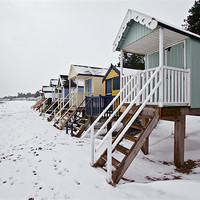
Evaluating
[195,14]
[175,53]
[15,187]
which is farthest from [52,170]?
[195,14]

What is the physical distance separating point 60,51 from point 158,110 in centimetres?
9909

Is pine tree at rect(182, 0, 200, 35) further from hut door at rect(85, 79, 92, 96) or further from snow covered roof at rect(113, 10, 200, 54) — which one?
hut door at rect(85, 79, 92, 96)

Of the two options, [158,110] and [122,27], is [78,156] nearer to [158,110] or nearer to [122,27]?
[158,110]

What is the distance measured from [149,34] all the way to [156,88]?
83.1 inches

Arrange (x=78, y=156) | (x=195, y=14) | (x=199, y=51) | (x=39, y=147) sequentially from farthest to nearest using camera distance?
(x=195, y=14), (x=39, y=147), (x=199, y=51), (x=78, y=156)

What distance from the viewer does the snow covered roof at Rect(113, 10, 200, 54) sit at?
3.90m

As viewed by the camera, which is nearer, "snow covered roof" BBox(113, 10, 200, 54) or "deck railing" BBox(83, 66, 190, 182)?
"deck railing" BBox(83, 66, 190, 182)

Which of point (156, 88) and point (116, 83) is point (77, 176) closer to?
point (156, 88)

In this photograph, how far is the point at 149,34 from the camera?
4.47 metres

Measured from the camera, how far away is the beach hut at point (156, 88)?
11.2 ft

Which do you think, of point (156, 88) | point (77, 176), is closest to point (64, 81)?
point (156, 88)

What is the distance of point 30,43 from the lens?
216 ft

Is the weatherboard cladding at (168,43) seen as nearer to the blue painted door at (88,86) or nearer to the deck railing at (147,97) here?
the deck railing at (147,97)

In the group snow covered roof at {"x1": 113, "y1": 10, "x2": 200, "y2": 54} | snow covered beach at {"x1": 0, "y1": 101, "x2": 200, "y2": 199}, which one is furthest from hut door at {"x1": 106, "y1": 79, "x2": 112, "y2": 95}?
snow covered beach at {"x1": 0, "y1": 101, "x2": 200, "y2": 199}
